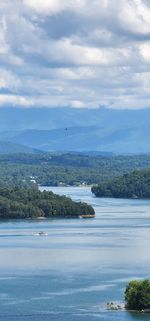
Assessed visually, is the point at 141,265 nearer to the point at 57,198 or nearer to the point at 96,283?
the point at 96,283

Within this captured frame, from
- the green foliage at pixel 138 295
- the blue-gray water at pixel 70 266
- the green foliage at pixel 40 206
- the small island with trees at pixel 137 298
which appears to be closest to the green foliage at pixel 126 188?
the green foliage at pixel 40 206

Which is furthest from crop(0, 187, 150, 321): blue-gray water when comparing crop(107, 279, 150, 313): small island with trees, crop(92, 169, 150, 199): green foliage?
crop(92, 169, 150, 199): green foliage

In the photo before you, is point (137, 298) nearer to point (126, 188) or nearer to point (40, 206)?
point (40, 206)

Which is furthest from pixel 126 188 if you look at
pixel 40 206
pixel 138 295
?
pixel 138 295

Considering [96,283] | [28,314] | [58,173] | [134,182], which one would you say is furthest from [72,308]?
[58,173]

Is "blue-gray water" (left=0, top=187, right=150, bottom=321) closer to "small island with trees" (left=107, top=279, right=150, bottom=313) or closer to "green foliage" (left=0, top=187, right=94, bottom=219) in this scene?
"small island with trees" (left=107, top=279, right=150, bottom=313)
